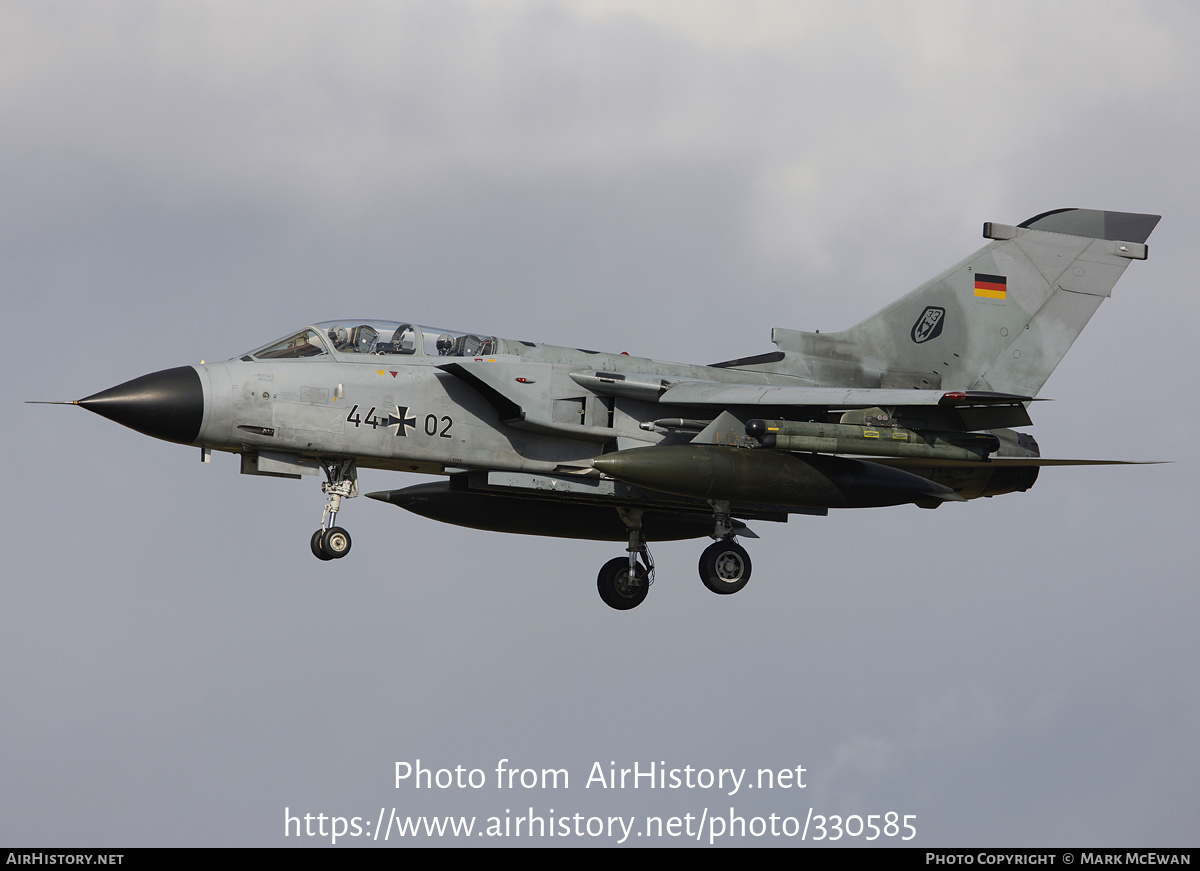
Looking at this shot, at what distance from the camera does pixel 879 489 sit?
18172 mm

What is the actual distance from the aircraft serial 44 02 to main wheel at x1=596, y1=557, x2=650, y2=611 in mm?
27

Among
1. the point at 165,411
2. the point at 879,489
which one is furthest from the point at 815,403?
the point at 165,411

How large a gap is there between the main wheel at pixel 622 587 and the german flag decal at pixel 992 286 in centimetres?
669

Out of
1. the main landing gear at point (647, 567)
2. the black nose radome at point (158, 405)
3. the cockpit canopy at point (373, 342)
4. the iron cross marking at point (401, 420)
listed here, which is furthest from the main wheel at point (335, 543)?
the main landing gear at point (647, 567)

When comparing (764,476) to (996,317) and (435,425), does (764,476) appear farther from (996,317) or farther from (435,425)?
(996,317)

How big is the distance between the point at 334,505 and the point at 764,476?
5370 mm

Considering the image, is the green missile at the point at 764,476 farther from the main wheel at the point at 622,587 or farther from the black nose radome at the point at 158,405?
the black nose radome at the point at 158,405

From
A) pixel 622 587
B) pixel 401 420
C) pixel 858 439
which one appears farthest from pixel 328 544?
pixel 858 439

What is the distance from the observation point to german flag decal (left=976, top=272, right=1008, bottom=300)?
20.9 m

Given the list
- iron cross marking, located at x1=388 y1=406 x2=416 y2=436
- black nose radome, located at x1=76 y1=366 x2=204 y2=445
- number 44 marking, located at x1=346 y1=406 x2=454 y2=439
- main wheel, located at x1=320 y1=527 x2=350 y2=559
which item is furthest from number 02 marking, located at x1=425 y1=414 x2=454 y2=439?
black nose radome, located at x1=76 y1=366 x2=204 y2=445

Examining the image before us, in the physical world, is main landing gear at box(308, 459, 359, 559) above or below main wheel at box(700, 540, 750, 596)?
above

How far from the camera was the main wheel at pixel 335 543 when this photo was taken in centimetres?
1658

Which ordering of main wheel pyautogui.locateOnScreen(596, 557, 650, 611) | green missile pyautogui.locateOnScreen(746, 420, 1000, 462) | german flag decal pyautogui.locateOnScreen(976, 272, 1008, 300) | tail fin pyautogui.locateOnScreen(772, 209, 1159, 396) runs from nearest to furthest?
1. green missile pyautogui.locateOnScreen(746, 420, 1000, 462)
2. main wheel pyautogui.locateOnScreen(596, 557, 650, 611)
3. tail fin pyautogui.locateOnScreen(772, 209, 1159, 396)
4. german flag decal pyautogui.locateOnScreen(976, 272, 1008, 300)

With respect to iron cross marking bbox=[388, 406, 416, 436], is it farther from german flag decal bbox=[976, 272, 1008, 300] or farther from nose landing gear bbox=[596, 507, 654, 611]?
german flag decal bbox=[976, 272, 1008, 300]
